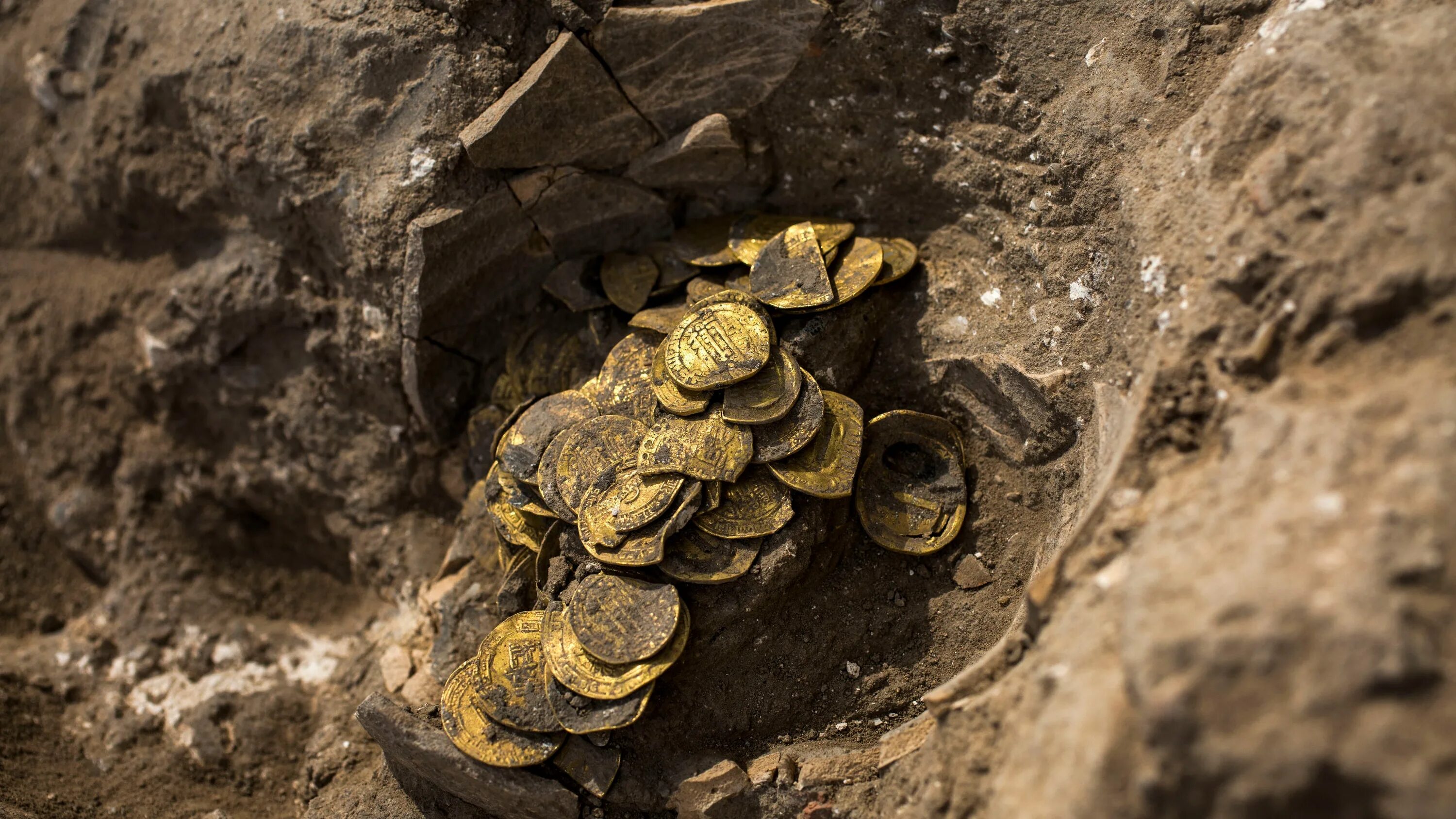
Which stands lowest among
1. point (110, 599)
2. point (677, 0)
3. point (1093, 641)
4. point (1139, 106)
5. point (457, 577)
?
point (110, 599)

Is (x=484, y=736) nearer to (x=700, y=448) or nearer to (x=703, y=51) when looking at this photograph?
(x=700, y=448)

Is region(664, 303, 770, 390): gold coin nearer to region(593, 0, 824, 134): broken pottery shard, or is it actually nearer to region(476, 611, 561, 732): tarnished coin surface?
region(593, 0, 824, 134): broken pottery shard

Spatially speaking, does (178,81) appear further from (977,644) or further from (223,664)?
(977,644)

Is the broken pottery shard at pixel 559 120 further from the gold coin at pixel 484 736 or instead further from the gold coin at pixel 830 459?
the gold coin at pixel 484 736

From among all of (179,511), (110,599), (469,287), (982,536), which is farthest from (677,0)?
(110,599)

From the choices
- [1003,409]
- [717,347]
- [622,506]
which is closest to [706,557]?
[622,506]

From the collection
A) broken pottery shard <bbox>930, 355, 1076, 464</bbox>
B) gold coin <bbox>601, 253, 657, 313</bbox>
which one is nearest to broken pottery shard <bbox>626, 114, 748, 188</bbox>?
gold coin <bbox>601, 253, 657, 313</bbox>
